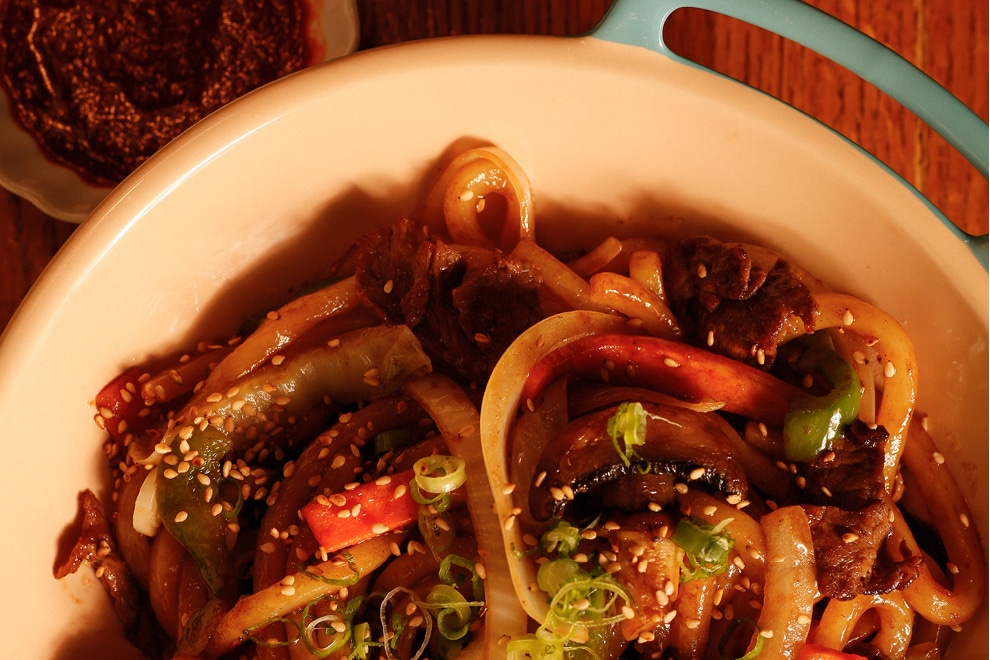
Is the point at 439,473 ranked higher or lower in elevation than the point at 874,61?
lower

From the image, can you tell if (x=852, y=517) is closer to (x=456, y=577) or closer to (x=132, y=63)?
(x=456, y=577)

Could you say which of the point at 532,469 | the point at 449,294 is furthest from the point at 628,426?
the point at 449,294

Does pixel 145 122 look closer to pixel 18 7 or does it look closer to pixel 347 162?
pixel 18 7

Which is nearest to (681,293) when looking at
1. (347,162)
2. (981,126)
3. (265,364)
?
(981,126)

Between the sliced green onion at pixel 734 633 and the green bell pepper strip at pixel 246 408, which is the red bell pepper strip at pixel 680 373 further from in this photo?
the sliced green onion at pixel 734 633

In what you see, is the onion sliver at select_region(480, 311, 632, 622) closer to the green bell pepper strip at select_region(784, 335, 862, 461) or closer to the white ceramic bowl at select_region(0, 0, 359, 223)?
the green bell pepper strip at select_region(784, 335, 862, 461)

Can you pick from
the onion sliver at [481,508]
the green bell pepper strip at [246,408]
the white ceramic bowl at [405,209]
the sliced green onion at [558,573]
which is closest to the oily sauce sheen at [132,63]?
the white ceramic bowl at [405,209]
